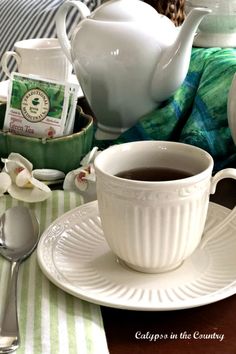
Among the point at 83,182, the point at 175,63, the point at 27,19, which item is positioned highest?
the point at 175,63

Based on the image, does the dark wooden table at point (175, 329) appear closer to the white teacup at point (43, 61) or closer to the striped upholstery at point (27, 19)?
the white teacup at point (43, 61)

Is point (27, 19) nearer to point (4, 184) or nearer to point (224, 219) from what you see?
point (4, 184)

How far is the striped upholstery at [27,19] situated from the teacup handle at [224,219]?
1.09 metres

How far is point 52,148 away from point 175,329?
0.99 feet

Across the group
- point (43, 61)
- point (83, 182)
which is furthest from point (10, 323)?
point (43, 61)

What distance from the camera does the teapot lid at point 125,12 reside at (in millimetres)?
718

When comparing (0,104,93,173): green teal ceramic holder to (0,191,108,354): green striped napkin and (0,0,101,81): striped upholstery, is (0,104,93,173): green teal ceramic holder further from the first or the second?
(0,0,101,81): striped upholstery

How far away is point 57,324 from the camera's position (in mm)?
422

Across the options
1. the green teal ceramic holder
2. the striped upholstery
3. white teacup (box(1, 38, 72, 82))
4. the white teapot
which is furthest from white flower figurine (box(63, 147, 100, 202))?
the striped upholstery

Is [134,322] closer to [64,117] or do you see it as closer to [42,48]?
[64,117]

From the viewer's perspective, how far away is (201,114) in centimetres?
73

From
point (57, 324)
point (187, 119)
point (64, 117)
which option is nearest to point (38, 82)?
point (64, 117)

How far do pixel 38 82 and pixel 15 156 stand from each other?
4.1 inches

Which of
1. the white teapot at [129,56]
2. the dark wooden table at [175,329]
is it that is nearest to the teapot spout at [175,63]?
the white teapot at [129,56]
